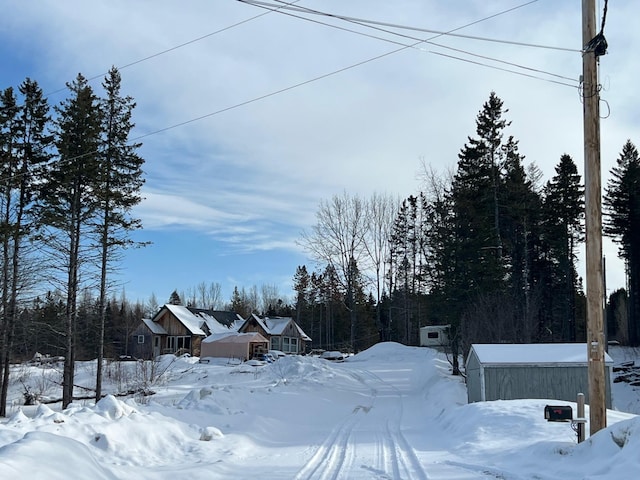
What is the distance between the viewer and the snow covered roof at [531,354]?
61.4ft

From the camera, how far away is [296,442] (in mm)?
12727

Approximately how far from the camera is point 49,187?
26.0 meters

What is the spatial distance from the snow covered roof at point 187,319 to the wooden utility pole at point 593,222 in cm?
5579

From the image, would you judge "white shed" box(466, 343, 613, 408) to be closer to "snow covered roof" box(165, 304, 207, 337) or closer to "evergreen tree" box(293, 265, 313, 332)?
"snow covered roof" box(165, 304, 207, 337)

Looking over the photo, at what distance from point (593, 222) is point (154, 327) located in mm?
57037

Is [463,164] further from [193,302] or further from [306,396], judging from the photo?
[193,302]

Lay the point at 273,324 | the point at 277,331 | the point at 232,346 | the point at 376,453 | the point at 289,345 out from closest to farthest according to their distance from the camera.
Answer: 1. the point at 376,453
2. the point at 232,346
3. the point at 277,331
4. the point at 273,324
5. the point at 289,345

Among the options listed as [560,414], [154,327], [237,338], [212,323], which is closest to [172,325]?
[154,327]

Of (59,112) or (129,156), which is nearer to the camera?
(59,112)

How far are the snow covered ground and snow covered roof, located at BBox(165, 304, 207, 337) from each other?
4349cm

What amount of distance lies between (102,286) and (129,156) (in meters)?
6.80

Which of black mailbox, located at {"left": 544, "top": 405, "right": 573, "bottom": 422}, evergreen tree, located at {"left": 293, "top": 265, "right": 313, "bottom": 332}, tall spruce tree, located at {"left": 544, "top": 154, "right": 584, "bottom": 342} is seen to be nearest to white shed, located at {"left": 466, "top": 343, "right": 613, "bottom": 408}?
black mailbox, located at {"left": 544, "top": 405, "right": 573, "bottom": 422}

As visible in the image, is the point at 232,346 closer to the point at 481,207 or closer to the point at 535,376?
the point at 481,207

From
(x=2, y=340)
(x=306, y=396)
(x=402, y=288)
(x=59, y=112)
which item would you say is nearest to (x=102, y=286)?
(x=2, y=340)
